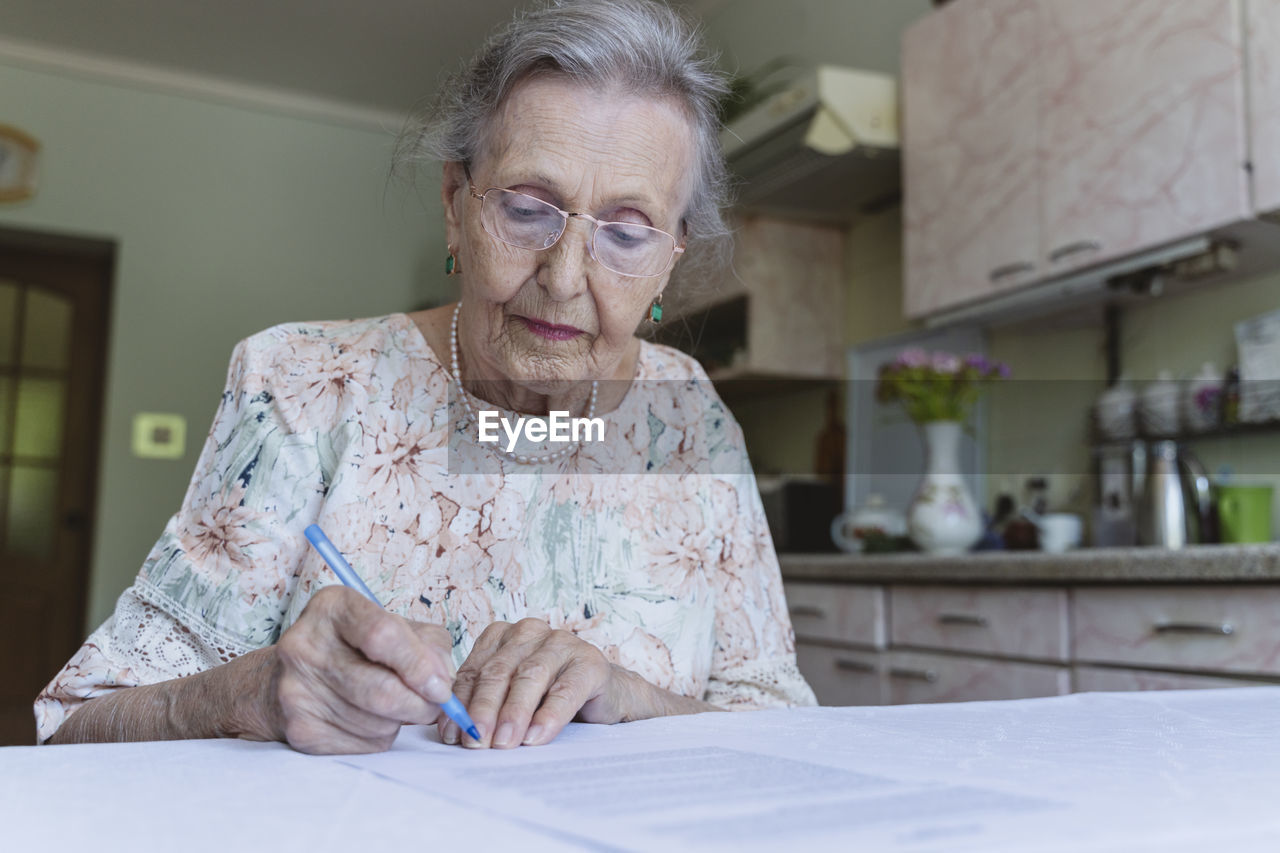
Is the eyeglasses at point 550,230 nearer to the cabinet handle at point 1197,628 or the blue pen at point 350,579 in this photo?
the blue pen at point 350,579

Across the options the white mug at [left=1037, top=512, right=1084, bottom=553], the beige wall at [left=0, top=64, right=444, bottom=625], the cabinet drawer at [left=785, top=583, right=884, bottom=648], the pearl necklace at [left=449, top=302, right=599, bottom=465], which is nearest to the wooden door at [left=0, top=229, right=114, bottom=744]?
the beige wall at [left=0, top=64, right=444, bottom=625]

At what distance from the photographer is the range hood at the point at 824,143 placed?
3037 millimetres

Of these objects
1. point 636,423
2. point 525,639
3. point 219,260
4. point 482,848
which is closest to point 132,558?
point 219,260

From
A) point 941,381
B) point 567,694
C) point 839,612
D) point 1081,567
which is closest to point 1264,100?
point 1081,567

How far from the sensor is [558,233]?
1.09 m

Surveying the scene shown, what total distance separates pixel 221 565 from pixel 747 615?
0.60m

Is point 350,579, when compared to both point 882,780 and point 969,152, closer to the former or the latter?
point 882,780

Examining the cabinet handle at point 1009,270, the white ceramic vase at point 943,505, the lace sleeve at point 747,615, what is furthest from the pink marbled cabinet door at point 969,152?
the lace sleeve at point 747,615

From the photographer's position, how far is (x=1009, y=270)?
2631mm

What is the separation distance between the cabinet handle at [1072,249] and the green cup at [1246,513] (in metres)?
0.58

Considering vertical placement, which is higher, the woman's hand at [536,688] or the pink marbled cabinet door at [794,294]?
the pink marbled cabinet door at [794,294]

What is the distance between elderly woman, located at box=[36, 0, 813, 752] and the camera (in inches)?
39.8

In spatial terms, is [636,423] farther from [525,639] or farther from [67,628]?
[67,628]

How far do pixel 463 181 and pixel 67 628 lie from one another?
468cm
